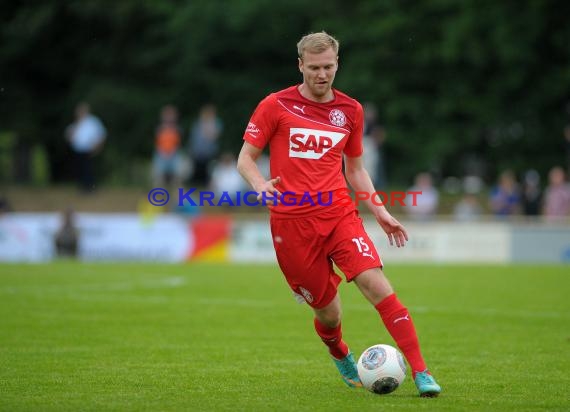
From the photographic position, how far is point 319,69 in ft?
27.2

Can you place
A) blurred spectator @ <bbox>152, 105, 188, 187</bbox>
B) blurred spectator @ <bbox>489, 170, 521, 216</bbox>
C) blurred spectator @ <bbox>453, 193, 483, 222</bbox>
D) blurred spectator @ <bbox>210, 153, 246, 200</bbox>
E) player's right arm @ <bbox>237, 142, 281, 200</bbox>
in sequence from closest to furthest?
player's right arm @ <bbox>237, 142, 281, 200</bbox> < blurred spectator @ <bbox>152, 105, 188, 187</bbox> < blurred spectator @ <bbox>210, 153, 246, 200</bbox> < blurred spectator @ <bbox>453, 193, 483, 222</bbox> < blurred spectator @ <bbox>489, 170, 521, 216</bbox>

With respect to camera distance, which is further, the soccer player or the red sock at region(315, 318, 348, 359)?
the red sock at region(315, 318, 348, 359)

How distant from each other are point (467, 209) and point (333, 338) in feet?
70.9

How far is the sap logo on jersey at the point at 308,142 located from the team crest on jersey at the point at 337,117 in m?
0.10

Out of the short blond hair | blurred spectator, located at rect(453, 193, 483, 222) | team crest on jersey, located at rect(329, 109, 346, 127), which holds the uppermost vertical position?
the short blond hair

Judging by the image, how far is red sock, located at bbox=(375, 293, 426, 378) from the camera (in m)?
8.06

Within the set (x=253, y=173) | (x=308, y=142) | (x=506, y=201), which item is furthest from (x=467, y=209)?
(x=253, y=173)

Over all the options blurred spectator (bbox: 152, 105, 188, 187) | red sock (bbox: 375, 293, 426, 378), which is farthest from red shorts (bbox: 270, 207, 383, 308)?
blurred spectator (bbox: 152, 105, 188, 187)

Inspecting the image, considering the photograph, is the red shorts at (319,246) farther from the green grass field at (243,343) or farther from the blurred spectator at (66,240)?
the blurred spectator at (66,240)

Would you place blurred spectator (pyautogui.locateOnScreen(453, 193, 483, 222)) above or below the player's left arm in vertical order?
below

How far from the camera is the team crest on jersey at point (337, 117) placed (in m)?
8.52

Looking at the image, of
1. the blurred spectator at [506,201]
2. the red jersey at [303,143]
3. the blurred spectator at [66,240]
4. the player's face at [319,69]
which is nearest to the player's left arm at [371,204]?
the red jersey at [303,143]

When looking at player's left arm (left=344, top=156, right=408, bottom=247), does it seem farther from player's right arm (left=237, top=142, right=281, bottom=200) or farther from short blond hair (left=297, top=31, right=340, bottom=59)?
short blond hair (left=297, top=31, right=340, bottom=59)

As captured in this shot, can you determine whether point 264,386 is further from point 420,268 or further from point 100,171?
point 100,171
